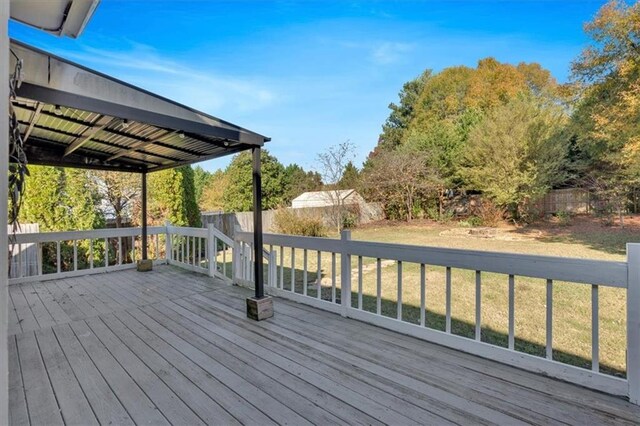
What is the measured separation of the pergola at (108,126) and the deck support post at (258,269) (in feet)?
0.04

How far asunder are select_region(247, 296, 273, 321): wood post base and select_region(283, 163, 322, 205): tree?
499 inches

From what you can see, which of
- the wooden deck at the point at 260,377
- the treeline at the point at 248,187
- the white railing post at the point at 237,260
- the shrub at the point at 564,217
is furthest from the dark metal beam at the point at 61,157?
the shrub at the point at 564,217

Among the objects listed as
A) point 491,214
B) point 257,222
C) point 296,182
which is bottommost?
point 491,214

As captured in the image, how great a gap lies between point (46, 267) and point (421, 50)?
33.1 feet

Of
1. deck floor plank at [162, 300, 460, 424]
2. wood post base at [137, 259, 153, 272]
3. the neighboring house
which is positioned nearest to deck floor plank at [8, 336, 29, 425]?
deck floor plank at [162, 300, 460, 424]

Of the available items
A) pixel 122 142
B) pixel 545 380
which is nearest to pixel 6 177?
pixel 545 380

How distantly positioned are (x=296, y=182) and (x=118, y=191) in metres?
15.9

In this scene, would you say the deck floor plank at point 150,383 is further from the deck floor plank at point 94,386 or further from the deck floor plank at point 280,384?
the deck floor plank at point 280,384

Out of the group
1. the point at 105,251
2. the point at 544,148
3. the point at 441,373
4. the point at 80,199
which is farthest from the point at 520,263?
the point at 544,148

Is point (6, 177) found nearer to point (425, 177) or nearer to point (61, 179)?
point (61, 179)

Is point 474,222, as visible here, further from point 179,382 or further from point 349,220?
point 179,382

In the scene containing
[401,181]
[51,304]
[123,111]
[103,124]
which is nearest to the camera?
[123,111]

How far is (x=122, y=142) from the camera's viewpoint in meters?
3.76

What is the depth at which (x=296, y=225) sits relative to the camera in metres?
9.34
